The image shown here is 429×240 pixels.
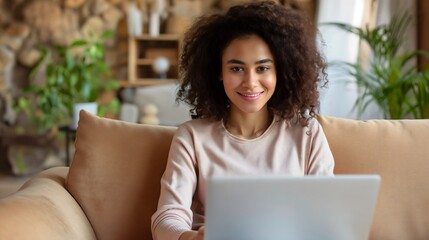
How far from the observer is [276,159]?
1.60 meters

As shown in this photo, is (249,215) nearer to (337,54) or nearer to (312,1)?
(337,54)

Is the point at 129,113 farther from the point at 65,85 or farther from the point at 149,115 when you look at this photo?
the point at 65,85

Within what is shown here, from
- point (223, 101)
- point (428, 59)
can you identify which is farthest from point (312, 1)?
point (223, 101)

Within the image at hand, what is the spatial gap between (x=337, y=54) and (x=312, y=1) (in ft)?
4.91

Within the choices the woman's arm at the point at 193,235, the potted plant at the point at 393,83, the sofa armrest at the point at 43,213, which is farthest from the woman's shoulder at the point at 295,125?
the potted plant at the point at 393,83

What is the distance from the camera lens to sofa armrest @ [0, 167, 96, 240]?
4.57 feet

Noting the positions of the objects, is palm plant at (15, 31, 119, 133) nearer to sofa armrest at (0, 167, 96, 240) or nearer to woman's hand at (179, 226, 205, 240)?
sofa armrest at (0, 167, 96, 240)

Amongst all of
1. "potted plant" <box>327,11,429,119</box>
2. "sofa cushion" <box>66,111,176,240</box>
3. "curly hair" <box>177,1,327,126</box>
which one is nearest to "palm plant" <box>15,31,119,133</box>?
"potted plant" <box>327,11,429,119</box>

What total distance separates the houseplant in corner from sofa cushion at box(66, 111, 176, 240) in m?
2.13

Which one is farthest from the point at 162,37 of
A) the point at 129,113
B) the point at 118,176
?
the point at 118,176

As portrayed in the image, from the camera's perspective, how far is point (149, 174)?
5.68ft

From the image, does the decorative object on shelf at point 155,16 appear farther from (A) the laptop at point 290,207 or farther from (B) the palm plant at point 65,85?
(A) the laptop at point 290,207

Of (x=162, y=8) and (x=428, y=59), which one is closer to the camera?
(x=428, y=59)

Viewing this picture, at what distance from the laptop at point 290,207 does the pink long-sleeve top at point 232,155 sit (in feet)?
1.16
